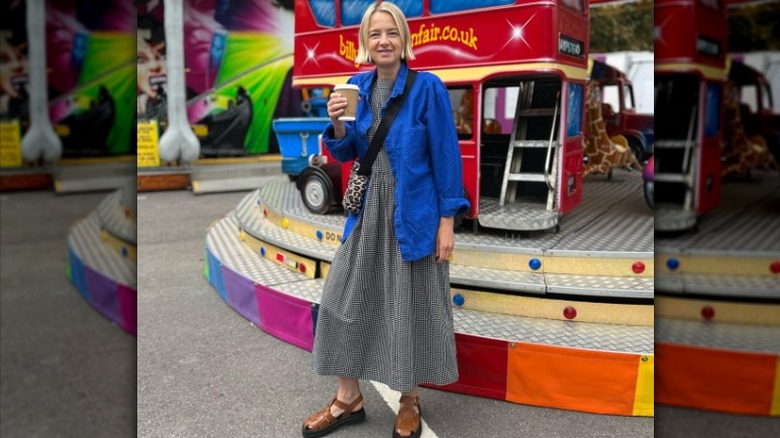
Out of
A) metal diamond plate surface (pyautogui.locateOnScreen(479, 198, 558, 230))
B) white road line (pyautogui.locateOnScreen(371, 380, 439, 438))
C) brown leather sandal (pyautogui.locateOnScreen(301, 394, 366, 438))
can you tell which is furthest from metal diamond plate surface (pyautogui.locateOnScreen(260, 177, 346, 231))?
brown leather sandal (pyautogui.locateOnScreen(301, 394, 366, 438))

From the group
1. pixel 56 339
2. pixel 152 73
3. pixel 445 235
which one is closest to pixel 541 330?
pixel 445 235

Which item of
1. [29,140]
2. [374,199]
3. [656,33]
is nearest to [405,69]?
[374,199]

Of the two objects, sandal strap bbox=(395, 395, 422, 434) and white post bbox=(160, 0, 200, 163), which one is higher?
white post bbox=(160, 0, 200, 163)

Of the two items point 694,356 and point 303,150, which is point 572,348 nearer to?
point 694,356

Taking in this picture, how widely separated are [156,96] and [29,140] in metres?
6.18

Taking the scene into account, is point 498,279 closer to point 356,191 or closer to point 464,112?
point 356,191

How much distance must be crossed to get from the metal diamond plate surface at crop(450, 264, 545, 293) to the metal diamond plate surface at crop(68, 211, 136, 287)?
2.08 m

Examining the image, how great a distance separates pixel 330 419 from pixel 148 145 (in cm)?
406

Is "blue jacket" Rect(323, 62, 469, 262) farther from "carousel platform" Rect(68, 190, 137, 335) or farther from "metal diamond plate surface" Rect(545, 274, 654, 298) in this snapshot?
"carousel platform" Rect(68, 190, 137, 335)

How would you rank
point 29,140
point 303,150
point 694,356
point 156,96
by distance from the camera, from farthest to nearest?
1. point 156,96
2. point 303,150
3. point 694,356
4. point 29,140

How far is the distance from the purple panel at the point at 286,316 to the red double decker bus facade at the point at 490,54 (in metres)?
1.00

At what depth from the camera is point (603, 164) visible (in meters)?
5.19

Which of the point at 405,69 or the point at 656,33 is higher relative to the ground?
the point at 405,69

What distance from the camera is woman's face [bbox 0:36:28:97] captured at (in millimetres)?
508
